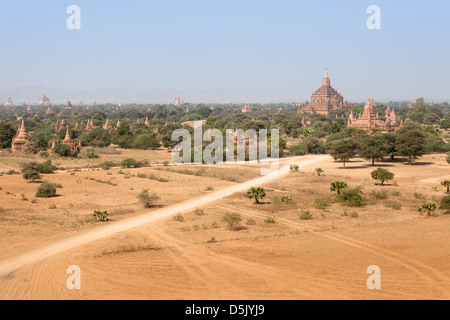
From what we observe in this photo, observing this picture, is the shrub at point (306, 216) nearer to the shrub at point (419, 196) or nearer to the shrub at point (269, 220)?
the shrub at point (269, 220)

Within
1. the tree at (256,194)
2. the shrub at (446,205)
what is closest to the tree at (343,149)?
the tree at (256,194)

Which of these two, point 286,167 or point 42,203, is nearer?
point 42,203

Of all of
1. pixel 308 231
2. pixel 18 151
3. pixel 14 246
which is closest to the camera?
pixel 14 246

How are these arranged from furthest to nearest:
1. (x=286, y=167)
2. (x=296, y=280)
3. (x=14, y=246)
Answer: (x=286, y=167) → (x=14, y=246) → (x=296, y=280)

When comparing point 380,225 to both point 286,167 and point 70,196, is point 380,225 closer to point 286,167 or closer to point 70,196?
point 70,196

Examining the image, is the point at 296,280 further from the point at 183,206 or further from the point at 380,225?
the point at 183,206

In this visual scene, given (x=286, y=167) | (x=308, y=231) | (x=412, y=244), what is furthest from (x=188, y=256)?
(x=286, y=167)

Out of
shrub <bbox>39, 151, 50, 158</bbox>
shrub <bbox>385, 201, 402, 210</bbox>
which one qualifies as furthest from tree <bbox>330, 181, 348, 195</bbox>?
shrub <bbox>39, 151, 50, 158</bbox>

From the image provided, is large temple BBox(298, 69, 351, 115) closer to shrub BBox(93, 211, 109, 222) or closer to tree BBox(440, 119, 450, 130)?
tree BBox(440, 119, 450, 130)
